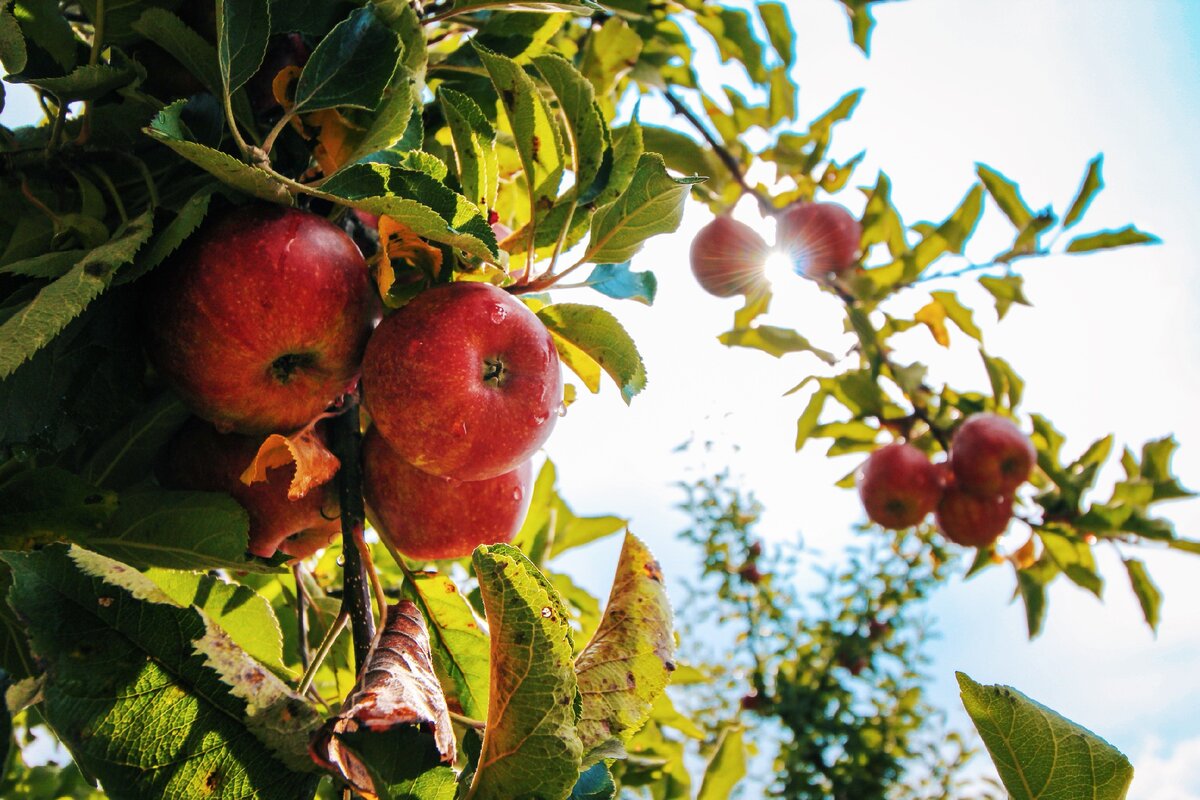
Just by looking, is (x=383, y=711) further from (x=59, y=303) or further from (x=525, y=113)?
(x=525, y=113)

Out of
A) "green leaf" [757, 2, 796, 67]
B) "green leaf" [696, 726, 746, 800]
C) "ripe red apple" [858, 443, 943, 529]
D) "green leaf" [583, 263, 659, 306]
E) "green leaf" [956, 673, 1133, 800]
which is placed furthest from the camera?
"ripe red apple" [858, 443, 943, 529]

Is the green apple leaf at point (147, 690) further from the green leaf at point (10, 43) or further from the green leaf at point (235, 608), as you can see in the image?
the green leaf at point (10, 43)

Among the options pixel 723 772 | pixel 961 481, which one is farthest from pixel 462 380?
pixel 961 481

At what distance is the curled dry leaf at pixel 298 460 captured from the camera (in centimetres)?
65

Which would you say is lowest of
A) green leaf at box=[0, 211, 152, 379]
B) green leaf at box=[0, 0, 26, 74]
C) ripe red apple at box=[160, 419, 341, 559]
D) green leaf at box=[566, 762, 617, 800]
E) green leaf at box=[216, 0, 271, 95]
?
ripe red apple at box=[160, 419, 341, 559]

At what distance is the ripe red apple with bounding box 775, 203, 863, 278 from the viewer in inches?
83.7

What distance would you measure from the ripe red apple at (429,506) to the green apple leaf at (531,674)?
1.09ft

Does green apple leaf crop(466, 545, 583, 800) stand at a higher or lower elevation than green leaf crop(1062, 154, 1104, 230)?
lower

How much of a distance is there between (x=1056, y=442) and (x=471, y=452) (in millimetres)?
2203

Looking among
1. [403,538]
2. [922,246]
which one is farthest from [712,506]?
[403,538]

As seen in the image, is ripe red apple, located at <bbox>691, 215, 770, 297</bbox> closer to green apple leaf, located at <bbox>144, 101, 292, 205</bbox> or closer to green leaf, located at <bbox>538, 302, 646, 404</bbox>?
green leaf, located at <bbox>538, 302, 646, 404</bbox>

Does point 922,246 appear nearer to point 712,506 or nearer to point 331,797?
point 331,797

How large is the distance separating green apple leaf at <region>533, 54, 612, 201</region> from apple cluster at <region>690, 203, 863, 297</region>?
145 centimetres

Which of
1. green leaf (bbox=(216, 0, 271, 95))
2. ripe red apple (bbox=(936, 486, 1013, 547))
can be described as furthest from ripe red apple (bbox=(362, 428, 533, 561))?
ripe red apple (bbox=(936, 486, 1013, 547))
